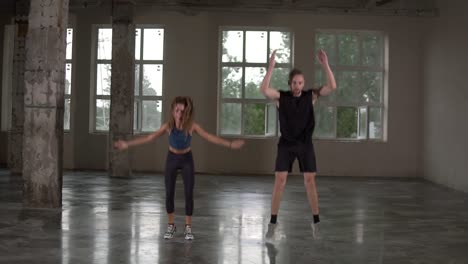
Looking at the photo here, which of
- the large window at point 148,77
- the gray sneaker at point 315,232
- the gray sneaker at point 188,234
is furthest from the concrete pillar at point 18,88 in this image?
the gray sneaker at point 315,232

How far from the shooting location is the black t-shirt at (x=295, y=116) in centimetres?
678

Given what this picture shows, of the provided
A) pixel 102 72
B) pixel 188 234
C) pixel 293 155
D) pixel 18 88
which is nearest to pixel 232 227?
pixel 188 234

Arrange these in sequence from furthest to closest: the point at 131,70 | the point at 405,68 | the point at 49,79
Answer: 1. the point at 405,68
2. the point at 131,70
3. the point at 49,79

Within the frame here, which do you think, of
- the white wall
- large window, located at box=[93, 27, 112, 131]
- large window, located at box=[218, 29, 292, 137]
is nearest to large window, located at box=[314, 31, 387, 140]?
large window, located at box=[218, 29, 292, 137]

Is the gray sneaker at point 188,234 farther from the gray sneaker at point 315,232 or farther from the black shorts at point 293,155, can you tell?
the gray sneaker at point 315,232

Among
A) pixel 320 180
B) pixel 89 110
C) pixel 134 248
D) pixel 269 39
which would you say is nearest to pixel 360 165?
pixel 320 180

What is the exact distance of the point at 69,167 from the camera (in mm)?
18500

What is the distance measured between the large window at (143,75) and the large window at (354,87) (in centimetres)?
457

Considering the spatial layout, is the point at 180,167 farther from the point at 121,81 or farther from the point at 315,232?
the point at 121,81

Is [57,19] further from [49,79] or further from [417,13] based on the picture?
[417,13]

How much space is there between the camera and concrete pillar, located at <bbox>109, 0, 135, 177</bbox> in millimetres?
15789

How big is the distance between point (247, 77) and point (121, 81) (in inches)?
167

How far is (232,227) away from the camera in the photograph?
7.96 meters

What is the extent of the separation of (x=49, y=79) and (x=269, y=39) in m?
10.00
